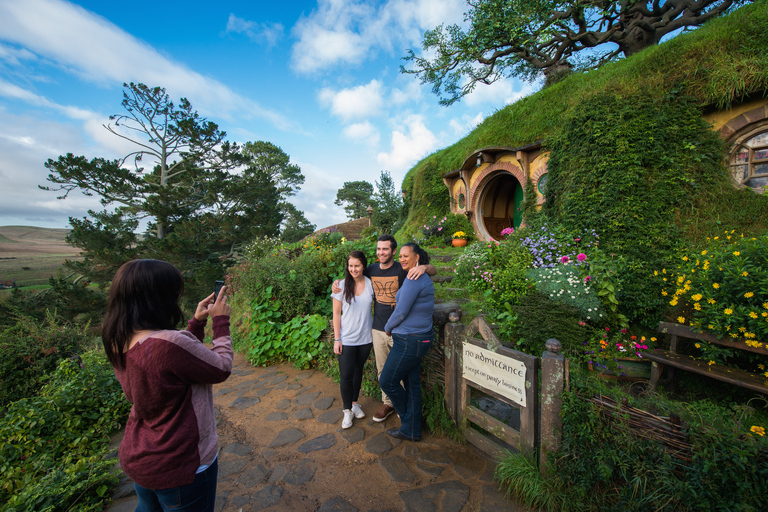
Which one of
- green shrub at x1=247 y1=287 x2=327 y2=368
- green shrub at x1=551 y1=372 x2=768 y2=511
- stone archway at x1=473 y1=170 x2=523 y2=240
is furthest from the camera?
stone archway at x1=473 y1=170 x2=523 y2=240

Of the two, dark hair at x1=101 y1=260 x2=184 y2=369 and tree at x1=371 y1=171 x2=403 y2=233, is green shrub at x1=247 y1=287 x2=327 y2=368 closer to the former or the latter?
dark hair at x1=101 y1=260 x2=184 y2=369

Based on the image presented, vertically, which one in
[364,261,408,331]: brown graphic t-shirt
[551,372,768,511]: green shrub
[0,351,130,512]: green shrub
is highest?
[364,261,408,331]: brown graphic t-shirt

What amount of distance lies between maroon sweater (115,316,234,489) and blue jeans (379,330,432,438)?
172 cm

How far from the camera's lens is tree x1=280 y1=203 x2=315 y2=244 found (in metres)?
32.1

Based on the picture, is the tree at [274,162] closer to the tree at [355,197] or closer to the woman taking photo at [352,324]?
the tree at [355,197]

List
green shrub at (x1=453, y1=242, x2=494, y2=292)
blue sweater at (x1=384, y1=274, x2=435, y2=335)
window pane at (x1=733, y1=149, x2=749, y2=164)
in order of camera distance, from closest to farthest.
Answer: blue sweater at (x1=384, y1=274, x2=435, y2=335)
window pane at (x1=733, y1=149, x2=749, y2=164)
green shrub at (x1=453, y1=242, x2=494, y2=292)

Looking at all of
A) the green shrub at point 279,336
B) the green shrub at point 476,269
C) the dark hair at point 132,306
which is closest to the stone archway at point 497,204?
the green shrub at point 476,269

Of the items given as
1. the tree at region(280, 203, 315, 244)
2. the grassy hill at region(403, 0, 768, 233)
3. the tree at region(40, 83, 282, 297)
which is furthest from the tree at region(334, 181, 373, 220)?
the grassy hill at region(403, 0, 768, 233)

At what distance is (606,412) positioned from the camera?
6.86 feet

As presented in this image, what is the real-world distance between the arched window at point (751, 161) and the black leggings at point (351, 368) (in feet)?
23.5

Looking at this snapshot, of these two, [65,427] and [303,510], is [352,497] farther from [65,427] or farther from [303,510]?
[65,427]

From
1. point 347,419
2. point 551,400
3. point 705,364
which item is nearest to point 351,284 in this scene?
point 347,419

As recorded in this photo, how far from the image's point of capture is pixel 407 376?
307cm

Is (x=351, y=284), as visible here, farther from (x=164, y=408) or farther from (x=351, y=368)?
(x=164, y=408)
